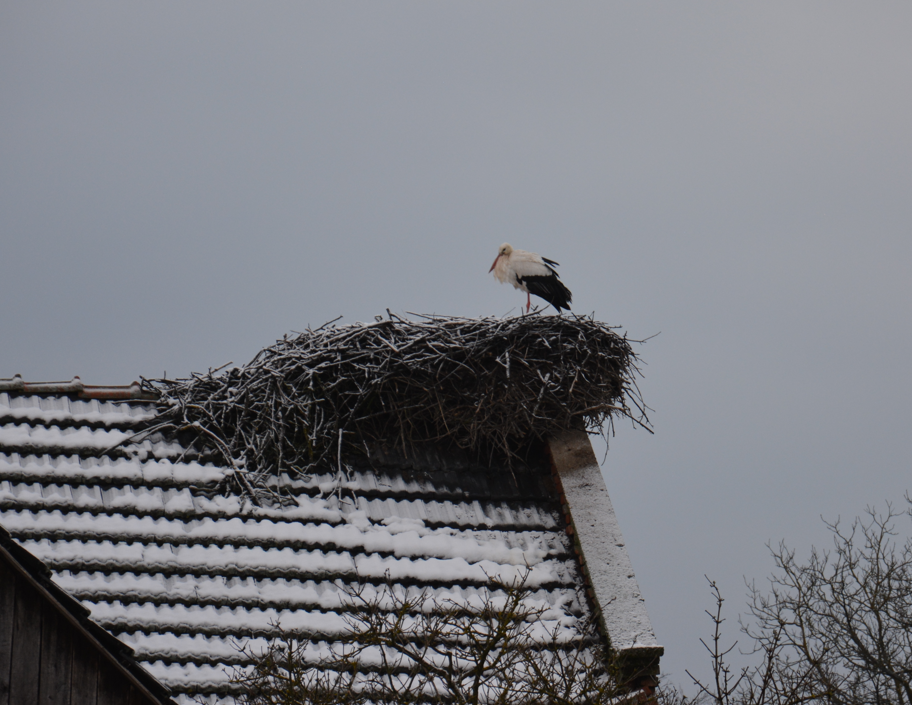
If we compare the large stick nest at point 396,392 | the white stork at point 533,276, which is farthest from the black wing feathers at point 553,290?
the large stick nest at point 396,392

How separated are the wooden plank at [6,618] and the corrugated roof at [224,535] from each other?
614 mm

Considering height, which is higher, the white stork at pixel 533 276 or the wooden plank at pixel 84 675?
the white stork at pixel 533 276

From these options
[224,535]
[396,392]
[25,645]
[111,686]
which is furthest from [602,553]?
[25,645]

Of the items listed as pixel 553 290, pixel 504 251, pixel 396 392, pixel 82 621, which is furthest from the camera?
pixel 504 251

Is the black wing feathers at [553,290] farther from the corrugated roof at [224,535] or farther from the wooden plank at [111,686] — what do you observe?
the wooden plank at [111,686]

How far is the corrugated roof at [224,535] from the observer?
16.4ft

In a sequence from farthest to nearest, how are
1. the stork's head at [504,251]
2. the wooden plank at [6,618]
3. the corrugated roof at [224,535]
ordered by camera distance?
the stork's head at [504,251]
the corrugated roof at [224,535]
the wooden plank at [6,618]

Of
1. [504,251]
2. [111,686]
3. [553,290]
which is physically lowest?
[111,686]

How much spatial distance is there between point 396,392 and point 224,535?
155cm

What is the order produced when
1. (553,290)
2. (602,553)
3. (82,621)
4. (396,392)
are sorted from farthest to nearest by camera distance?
1. (553,290)
2. (396,392)
3. (602,553)
4. (82,621)

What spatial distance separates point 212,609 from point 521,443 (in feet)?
8.31

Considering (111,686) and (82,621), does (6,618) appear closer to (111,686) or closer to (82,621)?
(82,621)

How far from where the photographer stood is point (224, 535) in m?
5.53

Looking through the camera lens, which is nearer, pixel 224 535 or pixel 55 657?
pixel 55 657
